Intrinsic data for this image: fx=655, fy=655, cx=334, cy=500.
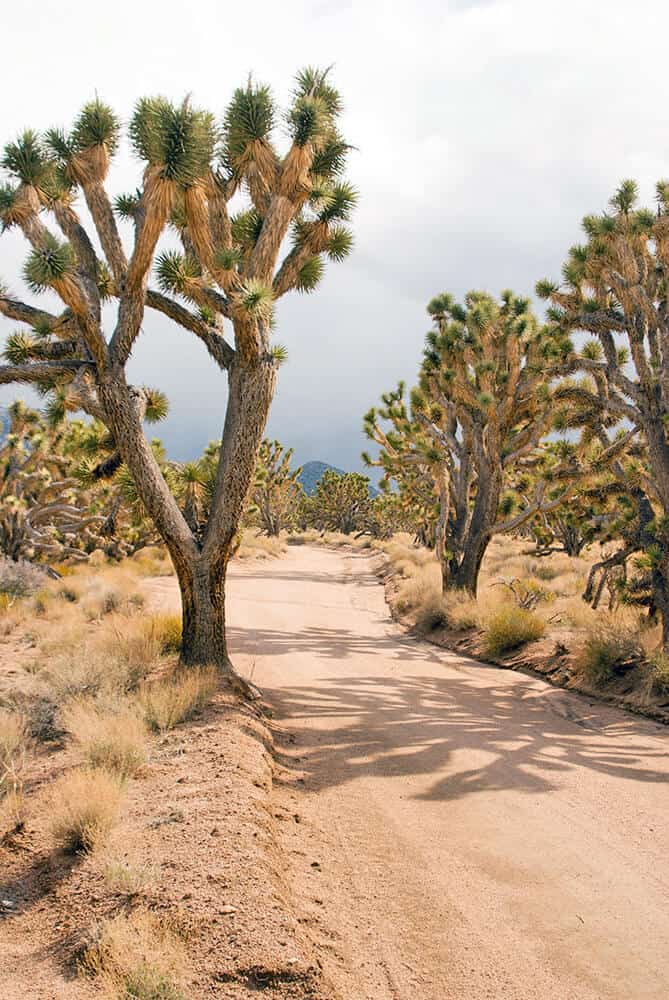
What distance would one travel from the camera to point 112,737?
523 cm

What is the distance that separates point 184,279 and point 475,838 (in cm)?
658

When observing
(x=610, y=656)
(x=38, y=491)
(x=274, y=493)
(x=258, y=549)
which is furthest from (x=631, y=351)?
(x=274, y=493)

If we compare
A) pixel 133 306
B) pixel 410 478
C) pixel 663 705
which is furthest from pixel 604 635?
pixel 410 478

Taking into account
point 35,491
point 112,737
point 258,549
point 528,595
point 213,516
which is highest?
point 35,491

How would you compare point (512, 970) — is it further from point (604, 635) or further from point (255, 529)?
point (255, 529)

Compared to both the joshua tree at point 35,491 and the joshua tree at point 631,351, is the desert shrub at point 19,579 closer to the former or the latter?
the joshua tree at point 35,491

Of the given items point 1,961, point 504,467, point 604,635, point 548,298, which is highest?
point 548,298

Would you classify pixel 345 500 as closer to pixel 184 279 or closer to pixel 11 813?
pixel 184 279

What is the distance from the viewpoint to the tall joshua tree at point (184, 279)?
7.43 metres

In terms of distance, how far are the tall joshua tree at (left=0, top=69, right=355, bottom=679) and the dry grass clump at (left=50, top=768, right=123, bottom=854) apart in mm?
3771

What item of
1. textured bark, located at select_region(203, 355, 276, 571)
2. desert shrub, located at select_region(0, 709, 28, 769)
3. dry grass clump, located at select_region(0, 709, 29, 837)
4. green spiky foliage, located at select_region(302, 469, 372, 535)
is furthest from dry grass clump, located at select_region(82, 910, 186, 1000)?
green spiky foliage, located at select_region(302, 469, 372, 535)

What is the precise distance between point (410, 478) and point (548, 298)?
→ 16071 millimetres

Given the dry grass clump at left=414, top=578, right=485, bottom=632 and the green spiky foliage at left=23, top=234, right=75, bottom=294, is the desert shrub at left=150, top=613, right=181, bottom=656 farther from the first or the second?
the dry grass clump at left=414, top=578, right=485, bottom=632

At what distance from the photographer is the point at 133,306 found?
777cm
